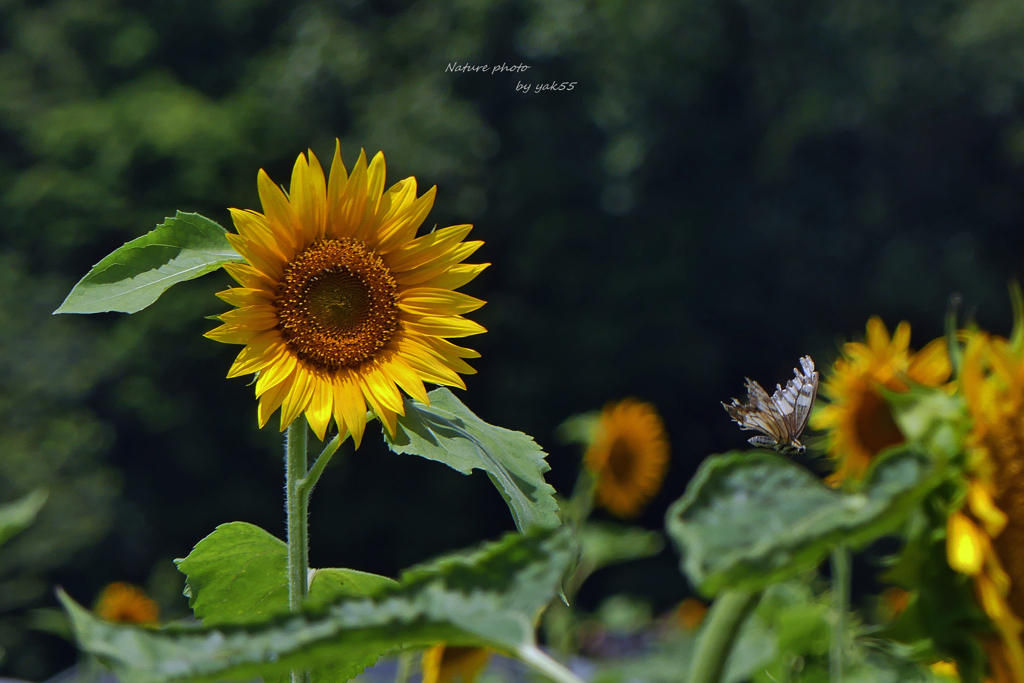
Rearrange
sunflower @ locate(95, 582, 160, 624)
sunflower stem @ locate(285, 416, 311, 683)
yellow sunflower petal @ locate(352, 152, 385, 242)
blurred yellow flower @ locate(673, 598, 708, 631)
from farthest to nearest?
blurred yellow flower @ locate(673, 598, 708, 631), sunflower @ locate(95, 582, 160, 624), yellow sunflower petal @ locate(352, 152, 385, 242), sunflower stem @ locate(285, 416, 311, 683)

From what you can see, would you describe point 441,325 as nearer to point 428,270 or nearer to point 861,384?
point 428,270

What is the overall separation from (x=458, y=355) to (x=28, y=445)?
6.05 meters

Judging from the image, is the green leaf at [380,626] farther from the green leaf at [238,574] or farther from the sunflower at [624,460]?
the sunflower at [624,460]

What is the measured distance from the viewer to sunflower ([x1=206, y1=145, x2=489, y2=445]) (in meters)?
0.48

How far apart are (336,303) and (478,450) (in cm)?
14

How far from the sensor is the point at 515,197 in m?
6.73

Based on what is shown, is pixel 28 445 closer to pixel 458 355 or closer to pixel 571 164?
pixel 571 164

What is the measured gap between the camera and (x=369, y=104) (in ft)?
21.5

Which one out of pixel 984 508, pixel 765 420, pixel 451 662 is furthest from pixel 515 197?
pixel 984 508

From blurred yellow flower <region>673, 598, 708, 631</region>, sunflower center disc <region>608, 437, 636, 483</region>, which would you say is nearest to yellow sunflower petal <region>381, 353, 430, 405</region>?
sunflower center disc <region>608, 437, 636, 483</region>

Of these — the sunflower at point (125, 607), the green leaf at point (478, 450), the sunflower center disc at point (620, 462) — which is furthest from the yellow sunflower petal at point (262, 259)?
the sunflower center disc at point (620, 462)

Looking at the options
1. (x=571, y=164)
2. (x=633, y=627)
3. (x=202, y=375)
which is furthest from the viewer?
(x=571, y=164)

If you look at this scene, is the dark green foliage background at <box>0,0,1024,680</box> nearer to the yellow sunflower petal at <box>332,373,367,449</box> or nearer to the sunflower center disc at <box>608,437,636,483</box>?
the sunflower center disc at <box>608,437,636,483</box>

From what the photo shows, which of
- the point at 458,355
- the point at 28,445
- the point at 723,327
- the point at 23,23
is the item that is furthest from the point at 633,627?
the point at 23,23
